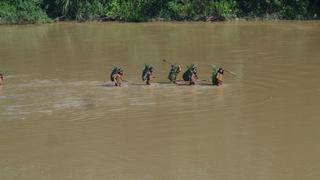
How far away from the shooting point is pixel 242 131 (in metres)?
11.4

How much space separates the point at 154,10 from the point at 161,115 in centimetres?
2567

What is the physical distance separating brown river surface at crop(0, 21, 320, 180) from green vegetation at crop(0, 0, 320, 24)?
12175mm

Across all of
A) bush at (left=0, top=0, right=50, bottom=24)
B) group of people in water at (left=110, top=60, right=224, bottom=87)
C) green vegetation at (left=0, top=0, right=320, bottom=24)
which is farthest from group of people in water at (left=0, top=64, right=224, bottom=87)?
bush at (left=0, top=0, right=50, bottom=24)

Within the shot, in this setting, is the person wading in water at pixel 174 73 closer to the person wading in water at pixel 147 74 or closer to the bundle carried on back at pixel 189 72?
the bundle carried on back at pixel 189 72

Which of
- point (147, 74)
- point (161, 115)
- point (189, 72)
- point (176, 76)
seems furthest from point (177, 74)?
point (161, 115)

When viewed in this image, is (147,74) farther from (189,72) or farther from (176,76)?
(189,72)

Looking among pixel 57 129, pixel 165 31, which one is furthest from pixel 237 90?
pixel 165 31

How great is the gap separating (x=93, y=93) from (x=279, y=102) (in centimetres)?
431

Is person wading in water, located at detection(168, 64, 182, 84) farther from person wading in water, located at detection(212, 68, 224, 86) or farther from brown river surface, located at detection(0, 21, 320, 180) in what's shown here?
person wading in water, located at detection(212, 68, 224, 86)

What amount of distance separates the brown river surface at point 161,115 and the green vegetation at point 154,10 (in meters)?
12.2

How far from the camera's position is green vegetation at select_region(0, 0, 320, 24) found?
3619 cm

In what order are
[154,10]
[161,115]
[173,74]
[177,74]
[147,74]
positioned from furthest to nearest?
1. [154,10]
2. [177,74]
3. [173,74]
4. [147,74]
5. [161,115]

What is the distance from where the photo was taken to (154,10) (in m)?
38.0

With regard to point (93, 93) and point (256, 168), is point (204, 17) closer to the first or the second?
point (93, 93)
